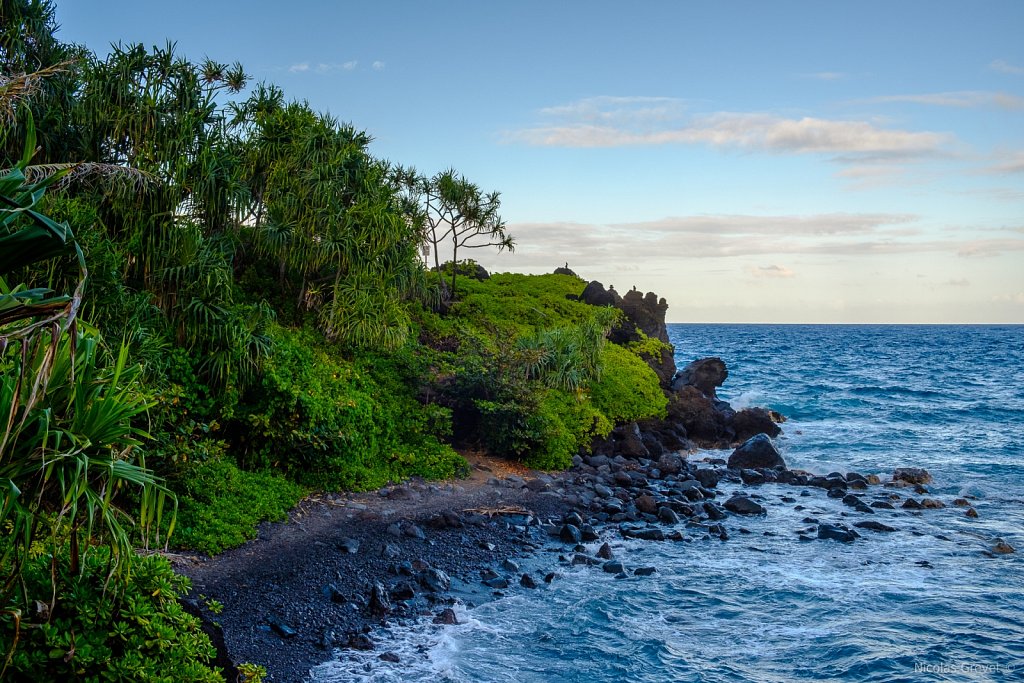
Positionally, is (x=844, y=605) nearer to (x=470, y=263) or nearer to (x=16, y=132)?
(x=16, y=132)

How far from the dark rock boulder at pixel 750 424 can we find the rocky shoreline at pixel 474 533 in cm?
507

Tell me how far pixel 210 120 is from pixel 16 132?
15.4 ft

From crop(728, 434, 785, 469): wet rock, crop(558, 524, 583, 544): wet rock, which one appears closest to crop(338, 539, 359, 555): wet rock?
crop(558, 524, 583, 544): wet rock

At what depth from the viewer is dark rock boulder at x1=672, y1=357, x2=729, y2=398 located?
37844 millimetres

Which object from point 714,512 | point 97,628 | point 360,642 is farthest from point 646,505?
point 97,628

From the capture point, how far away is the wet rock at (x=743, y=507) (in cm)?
1956

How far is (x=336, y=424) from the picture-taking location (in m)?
16.9

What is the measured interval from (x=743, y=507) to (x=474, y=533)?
8.03m

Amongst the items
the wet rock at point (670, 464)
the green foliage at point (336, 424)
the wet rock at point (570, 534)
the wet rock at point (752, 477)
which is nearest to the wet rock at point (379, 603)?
the green foliage at point (336, 424)

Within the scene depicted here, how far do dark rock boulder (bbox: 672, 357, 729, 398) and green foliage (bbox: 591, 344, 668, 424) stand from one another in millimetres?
6144

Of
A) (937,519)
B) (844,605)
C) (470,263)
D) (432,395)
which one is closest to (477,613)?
(844,605)

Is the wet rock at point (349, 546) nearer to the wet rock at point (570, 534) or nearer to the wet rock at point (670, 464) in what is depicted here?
the wet rock at point (570, 534)

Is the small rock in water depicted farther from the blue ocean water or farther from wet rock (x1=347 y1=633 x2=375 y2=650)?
wet rock (x1=347 y1=633 x2=375 y2=650)

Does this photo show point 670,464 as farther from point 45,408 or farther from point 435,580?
point 45,408
